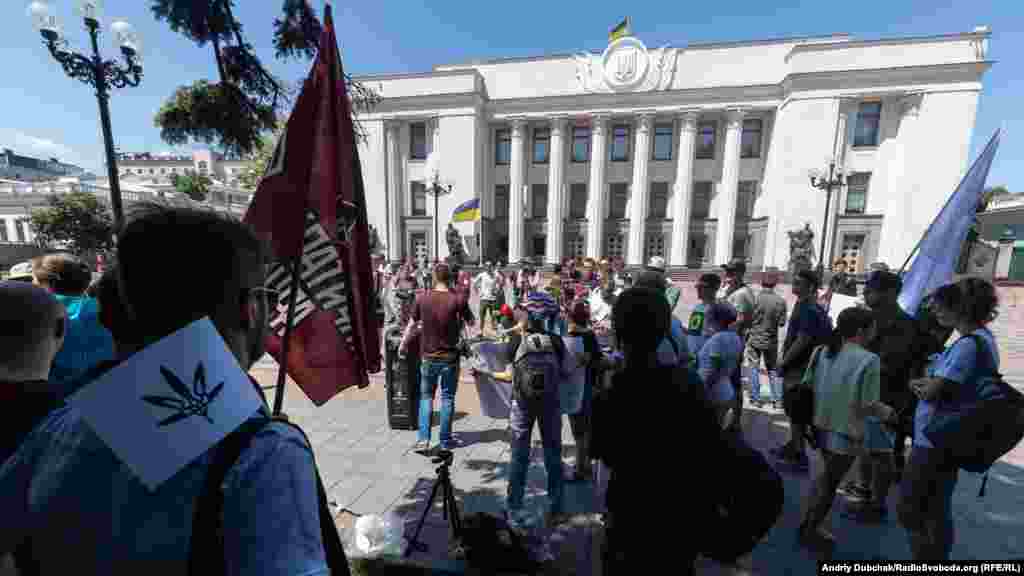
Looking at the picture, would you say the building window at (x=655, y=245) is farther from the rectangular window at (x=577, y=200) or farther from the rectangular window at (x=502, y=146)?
the rectangular window at (x=502, y=146)

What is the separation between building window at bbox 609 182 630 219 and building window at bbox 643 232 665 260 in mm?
2657

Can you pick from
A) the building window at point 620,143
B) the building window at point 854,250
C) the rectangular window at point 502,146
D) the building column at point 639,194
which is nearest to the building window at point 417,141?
the rectangular window at point 502,146

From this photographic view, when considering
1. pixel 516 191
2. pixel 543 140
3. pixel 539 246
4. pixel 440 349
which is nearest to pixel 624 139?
pixel 543 140

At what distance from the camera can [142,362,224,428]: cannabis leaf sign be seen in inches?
28.7

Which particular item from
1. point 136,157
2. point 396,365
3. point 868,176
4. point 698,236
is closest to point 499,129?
point 698,236

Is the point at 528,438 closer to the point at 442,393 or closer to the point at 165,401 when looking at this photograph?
the point at 442,393

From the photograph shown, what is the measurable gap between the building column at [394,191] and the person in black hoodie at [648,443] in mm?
29869

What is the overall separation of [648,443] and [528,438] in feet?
5.45

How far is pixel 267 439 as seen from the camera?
0.78 m

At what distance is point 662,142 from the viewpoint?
96.6 ft

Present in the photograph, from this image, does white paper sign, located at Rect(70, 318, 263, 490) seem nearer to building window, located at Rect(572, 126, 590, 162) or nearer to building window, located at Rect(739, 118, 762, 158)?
building window, located at Rect(572, 126, 590, 162)

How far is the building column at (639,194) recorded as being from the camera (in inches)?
1100

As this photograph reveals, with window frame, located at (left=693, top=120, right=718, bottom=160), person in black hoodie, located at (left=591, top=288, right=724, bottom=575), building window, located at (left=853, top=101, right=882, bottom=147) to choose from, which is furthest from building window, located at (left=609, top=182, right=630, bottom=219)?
person in black hoodie, located at (left=591, top=288, right=724, bottom=575)

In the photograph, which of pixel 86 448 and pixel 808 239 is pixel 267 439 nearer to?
pixel 86 448
